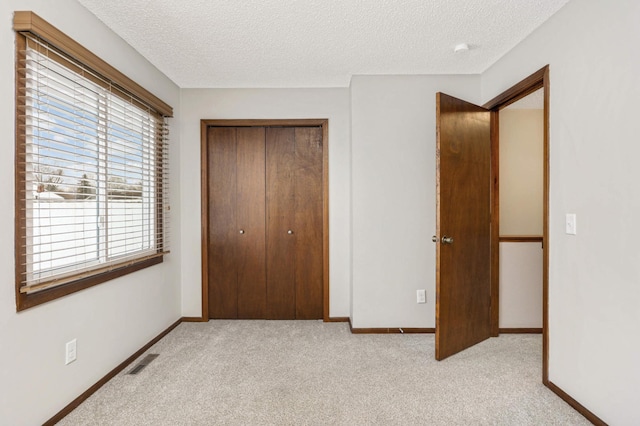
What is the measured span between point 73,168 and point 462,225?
270 centimetres

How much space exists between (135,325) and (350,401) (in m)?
1.74

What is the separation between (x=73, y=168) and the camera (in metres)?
1.98

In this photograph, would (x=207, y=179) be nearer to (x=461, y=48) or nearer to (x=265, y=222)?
(x=265, y=222)

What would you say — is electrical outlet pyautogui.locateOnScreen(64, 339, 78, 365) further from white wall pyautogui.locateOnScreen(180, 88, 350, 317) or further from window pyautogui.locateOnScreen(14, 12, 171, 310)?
white wall pyautogui.locateOnScreen(180, 88, 350, 317)

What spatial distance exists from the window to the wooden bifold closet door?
790mm

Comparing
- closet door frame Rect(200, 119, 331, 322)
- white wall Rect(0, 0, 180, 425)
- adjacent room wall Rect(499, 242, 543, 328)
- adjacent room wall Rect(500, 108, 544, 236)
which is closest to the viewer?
white wall Rect(0, 0, 180, 425)

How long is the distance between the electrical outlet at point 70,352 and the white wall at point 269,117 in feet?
5.03

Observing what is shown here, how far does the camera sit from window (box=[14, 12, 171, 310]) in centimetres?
169
